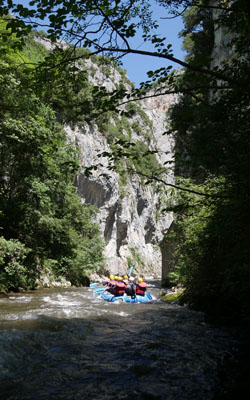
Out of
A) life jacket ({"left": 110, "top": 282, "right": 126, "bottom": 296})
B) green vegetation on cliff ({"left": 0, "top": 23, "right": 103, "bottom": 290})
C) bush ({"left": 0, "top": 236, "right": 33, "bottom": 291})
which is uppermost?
green vegetation on cliff ({"left": 0, "top": 23, "right": 103, "bottom": 290})

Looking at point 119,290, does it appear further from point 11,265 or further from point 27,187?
point 27,187

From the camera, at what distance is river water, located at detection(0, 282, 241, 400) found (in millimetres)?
2955

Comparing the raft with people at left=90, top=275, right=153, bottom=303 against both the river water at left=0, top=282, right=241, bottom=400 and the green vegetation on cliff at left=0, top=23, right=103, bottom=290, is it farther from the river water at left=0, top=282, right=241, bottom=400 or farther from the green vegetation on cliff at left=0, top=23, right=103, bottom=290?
the river water at left=0, top=282, right=241, bottom=400

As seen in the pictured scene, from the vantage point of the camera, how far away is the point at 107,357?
4.06 m

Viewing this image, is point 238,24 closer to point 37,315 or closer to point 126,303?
point 37,315

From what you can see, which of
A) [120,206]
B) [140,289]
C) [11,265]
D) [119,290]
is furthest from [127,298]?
[120,206]

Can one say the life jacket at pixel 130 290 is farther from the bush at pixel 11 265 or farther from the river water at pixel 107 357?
the river water at pixel 107 357

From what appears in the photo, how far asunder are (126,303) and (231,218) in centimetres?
859

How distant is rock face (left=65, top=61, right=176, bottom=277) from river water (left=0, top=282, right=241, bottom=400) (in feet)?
57.9

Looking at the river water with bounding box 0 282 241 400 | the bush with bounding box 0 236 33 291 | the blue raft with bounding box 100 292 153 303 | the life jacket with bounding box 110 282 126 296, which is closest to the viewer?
the river water with bounding box 0 282 241 400

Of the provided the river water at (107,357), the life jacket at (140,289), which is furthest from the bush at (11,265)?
the life jacket at (140,289)

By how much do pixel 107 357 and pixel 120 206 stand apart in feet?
111

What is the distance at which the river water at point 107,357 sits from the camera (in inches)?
116

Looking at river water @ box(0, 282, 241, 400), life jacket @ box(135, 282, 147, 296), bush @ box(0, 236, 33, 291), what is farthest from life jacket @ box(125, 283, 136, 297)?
river water @ box(0, 282, 241, 400)
